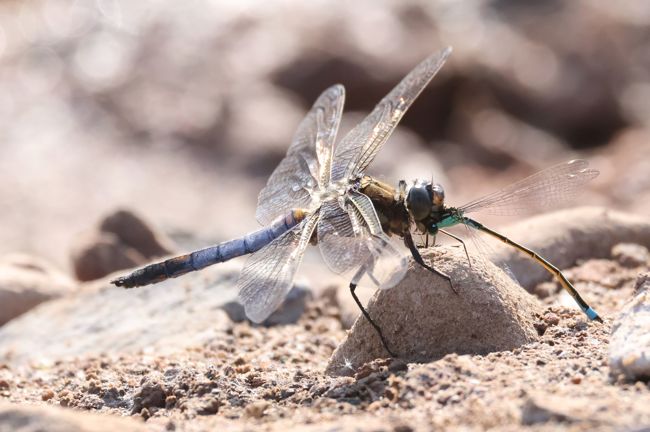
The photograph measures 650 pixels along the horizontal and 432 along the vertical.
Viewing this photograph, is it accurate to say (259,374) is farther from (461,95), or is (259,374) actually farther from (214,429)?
(461,95)

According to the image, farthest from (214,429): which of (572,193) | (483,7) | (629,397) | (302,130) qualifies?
(483,7)

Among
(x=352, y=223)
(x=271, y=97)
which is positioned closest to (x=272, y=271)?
(x=352, y=223)

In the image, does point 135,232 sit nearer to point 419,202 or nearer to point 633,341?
point 419,202

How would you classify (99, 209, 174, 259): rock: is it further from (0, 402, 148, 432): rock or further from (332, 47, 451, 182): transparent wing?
(0, 402, 148, 432): rock

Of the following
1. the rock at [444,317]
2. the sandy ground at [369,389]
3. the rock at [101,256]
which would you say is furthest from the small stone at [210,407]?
the rock at [101,256]

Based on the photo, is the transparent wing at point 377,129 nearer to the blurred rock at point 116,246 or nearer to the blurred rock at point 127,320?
the blurred rock at point 127,320

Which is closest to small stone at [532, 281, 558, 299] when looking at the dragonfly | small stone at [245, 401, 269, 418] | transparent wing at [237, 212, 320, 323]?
the dragonfly
